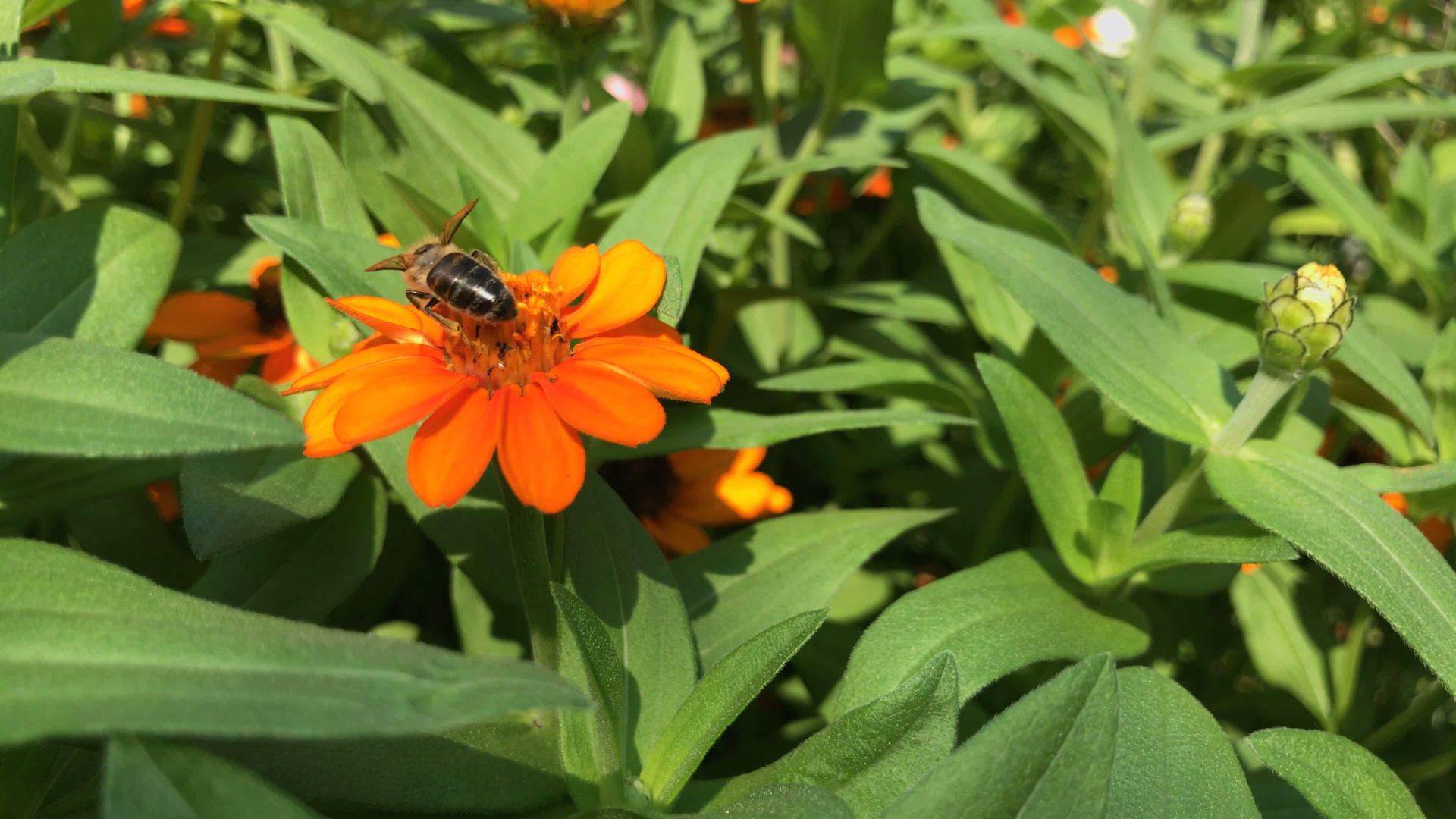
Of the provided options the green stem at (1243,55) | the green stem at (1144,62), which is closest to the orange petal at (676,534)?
the green stem at (1144,62)

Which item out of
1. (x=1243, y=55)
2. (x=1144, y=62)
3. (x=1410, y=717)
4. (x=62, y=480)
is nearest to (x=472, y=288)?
(x=62, y=480)

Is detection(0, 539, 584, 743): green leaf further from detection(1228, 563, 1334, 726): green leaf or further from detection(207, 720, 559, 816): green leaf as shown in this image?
detection(1228, 563, 1334, 726): green leaf

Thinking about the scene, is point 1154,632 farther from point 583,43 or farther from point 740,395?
point 583,43

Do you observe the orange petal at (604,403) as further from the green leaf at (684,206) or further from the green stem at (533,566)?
the green leaf at (684,206)

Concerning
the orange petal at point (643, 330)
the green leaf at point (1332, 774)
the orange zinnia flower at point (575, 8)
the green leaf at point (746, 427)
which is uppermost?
the orange zinnia flower at point (575, 8)

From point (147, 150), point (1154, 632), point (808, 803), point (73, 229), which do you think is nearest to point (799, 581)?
point (808, 803)

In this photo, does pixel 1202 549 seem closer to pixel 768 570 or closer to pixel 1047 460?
pixel 1047 460
